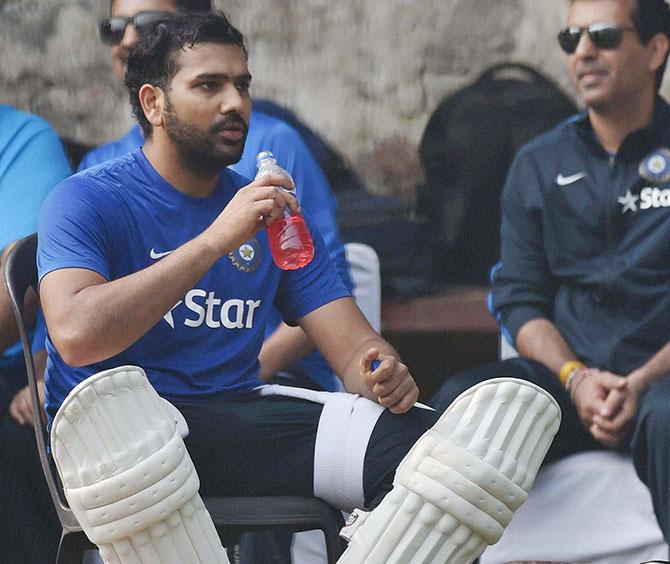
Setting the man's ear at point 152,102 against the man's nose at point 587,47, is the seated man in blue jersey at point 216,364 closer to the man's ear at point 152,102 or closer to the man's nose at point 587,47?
the man's ear at point 152,102

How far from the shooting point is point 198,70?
2576mm

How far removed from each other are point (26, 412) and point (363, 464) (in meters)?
0.78

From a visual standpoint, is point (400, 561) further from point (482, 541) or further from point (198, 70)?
point (198, 70)

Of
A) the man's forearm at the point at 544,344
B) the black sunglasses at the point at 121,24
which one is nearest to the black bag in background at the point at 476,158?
the man's forearm at the point at 544,344

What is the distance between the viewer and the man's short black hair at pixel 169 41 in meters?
2.61

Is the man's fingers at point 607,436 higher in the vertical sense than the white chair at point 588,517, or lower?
higher

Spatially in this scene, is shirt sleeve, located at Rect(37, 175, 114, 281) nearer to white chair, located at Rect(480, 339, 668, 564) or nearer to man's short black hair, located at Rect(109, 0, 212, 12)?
man's short black hair, located at Rect(109, 0, 212, 12)

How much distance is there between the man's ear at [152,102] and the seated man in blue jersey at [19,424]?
36 centimetres

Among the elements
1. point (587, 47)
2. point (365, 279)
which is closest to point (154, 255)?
point (365, 279)

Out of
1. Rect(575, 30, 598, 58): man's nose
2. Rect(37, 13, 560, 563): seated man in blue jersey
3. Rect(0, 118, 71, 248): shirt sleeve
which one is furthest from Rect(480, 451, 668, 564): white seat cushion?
Rect(0, 118, 71, 248): shirt sleeve

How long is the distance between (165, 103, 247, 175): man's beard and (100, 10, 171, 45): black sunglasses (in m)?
0.73

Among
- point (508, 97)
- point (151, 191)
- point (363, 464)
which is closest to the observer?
point (363, 464)

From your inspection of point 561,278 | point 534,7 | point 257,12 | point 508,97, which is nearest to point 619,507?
point 561,278

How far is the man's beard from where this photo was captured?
2539 millimetres
